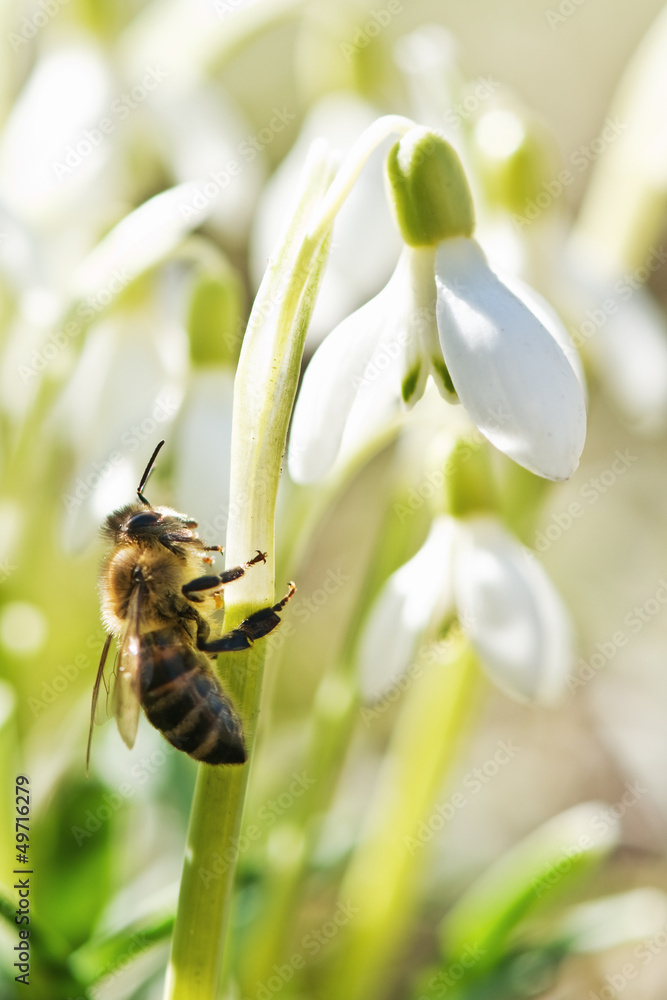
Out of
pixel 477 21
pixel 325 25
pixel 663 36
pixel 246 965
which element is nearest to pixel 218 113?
pixel 325 25

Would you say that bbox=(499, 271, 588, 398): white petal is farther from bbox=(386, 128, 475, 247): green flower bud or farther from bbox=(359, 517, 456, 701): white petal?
bbox=(359, 517, 456, 701): white petal

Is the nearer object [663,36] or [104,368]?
[104,368]

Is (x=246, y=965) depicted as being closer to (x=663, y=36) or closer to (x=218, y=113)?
(x=218, y=113)

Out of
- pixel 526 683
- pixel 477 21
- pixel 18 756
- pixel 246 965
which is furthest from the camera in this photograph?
pixel 477 21

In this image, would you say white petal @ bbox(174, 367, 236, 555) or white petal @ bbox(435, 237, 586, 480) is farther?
white petal @ bbox(174, 367, 236, 555)

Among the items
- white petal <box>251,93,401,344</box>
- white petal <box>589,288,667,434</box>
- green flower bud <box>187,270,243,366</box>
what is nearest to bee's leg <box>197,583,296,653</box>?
green flower bud <box>187,270,243,366</box>

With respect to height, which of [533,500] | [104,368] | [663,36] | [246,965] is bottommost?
[246,965]

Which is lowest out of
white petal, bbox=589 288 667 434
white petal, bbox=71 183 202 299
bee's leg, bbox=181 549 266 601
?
bee's leg, bbox=181 549 266 601
